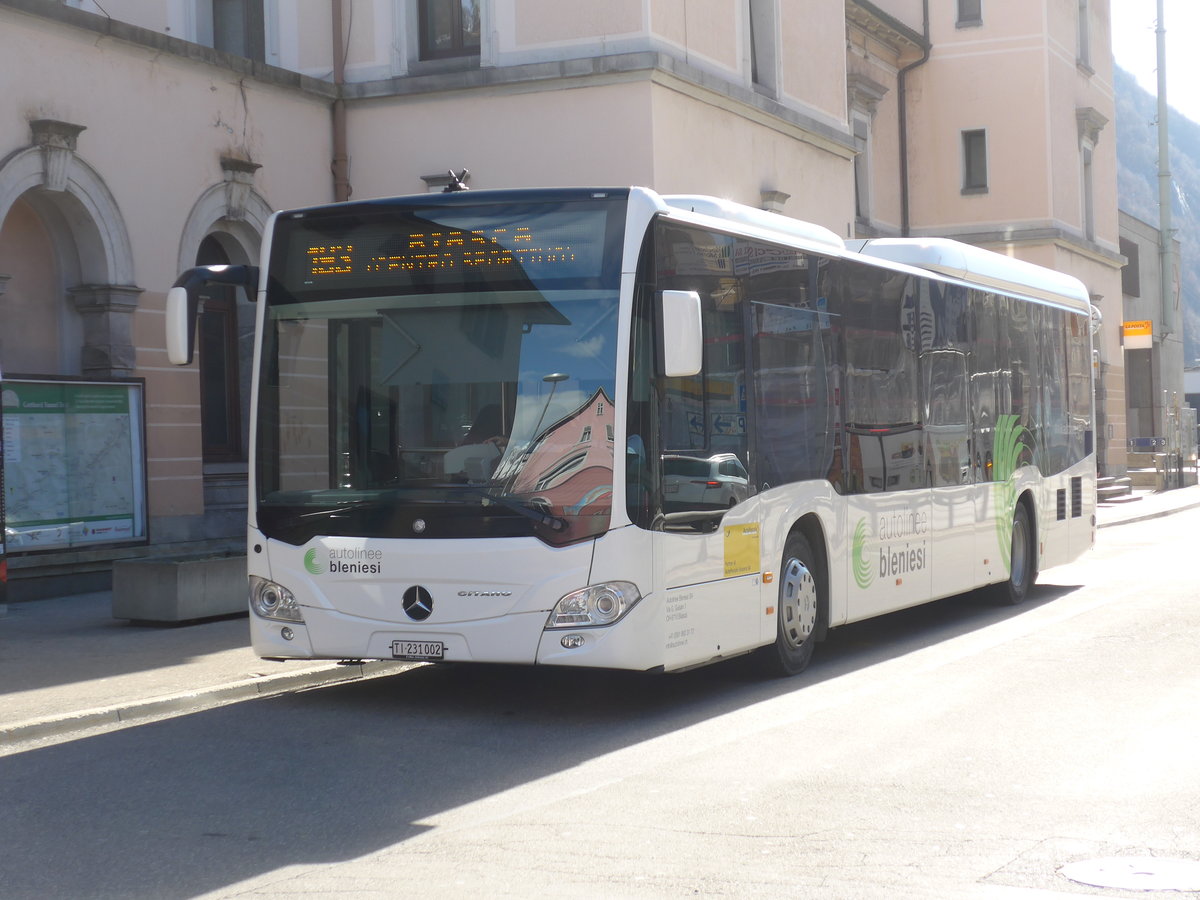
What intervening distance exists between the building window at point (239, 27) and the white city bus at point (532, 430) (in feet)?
43.1

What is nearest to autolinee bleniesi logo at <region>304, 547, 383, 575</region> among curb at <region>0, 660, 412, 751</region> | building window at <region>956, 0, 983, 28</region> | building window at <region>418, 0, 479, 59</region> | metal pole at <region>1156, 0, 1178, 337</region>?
curb at <region>0, 660, 412, 751</region>

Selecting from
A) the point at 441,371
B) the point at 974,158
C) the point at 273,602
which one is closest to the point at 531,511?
the point at 441,371

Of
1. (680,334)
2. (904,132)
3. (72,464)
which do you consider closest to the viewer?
(680,334)

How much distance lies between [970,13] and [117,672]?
3267 cm

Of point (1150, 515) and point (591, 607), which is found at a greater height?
point (591, 607)

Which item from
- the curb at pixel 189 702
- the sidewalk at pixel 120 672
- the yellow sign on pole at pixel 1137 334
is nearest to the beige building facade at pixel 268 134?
the sidewalk at pixel 120 672

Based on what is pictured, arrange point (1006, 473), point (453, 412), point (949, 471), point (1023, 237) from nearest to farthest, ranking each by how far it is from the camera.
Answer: point (453, 412)
point (949, 471)
point (1006, 473)
point (1023, 237)

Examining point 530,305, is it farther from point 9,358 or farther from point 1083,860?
point 9,358

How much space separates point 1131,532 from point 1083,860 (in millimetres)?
21613

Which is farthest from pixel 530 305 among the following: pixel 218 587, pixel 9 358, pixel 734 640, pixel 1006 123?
pixel 1006 123

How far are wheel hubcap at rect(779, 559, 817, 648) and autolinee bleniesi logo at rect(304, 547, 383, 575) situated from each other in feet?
8.99

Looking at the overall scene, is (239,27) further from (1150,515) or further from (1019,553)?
(1150,515)

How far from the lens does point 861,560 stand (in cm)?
1167

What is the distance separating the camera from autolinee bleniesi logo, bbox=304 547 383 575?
915 cm
